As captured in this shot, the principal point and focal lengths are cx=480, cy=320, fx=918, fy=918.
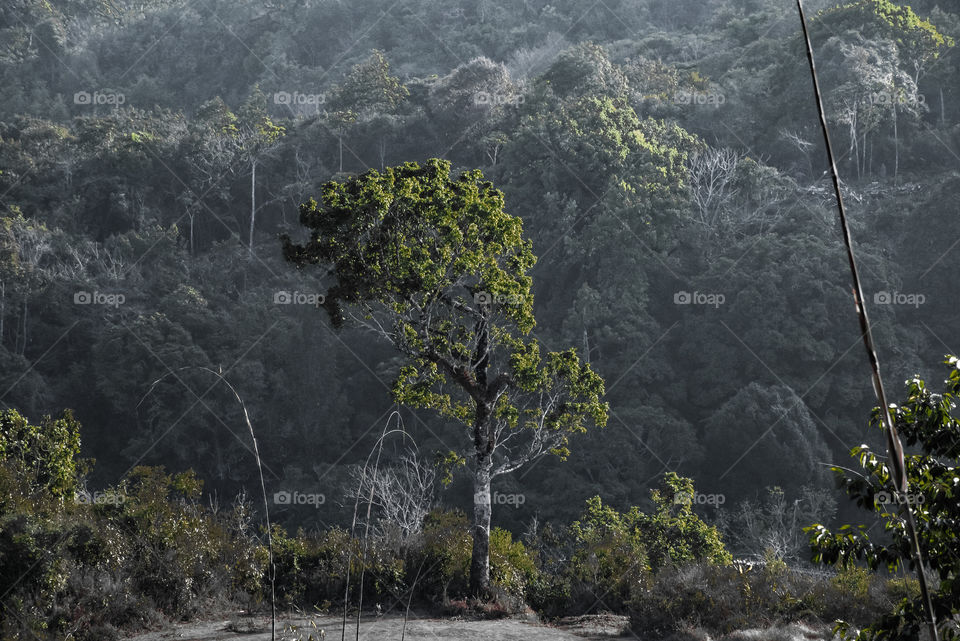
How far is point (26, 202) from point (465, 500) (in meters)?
22.1

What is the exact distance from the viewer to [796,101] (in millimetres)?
37250

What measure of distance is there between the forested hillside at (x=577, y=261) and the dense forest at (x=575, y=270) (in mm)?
108

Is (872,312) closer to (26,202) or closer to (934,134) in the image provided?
(934,134)

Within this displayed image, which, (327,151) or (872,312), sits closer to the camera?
(872,312)

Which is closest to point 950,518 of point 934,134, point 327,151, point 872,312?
point 872,312
